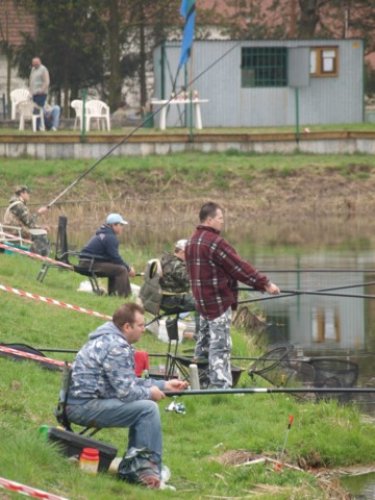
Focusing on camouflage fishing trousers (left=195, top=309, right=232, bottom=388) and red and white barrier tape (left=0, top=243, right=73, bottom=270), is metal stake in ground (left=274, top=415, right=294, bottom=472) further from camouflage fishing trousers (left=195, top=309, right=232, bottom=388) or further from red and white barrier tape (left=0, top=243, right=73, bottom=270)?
red and white barrier tape (left=0, top=243, right=73, bottom=270)

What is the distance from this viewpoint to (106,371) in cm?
959

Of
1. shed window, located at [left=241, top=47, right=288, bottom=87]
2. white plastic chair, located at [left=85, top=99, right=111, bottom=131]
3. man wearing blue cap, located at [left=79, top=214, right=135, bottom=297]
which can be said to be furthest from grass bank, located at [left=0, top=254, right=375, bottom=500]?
shed window, located at [left=241, top=47, right=288, bottom=87]

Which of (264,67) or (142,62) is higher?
(142,62)

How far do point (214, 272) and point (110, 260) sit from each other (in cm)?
581

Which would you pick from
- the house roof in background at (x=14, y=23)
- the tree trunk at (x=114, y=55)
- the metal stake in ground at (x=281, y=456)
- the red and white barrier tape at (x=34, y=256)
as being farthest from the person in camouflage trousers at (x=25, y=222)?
the house roof in background at (x=14, y=23)

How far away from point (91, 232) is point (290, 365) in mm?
15123

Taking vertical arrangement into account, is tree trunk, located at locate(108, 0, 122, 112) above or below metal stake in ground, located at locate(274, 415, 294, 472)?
above

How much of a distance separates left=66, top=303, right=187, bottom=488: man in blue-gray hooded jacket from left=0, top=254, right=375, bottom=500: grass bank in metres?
0.30

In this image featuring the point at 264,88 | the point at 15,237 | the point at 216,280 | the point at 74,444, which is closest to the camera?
the point at 74,444

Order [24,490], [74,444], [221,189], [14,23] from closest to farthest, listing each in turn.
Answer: [24,490] → [74,444] → [221,189] → [14,23]

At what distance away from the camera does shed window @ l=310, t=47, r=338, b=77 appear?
3912cm

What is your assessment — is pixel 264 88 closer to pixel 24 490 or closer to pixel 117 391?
pixel 117 391

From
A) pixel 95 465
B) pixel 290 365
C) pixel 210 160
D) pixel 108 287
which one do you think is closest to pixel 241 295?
pixel 108 287

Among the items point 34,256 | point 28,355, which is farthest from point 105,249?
point 28,355
